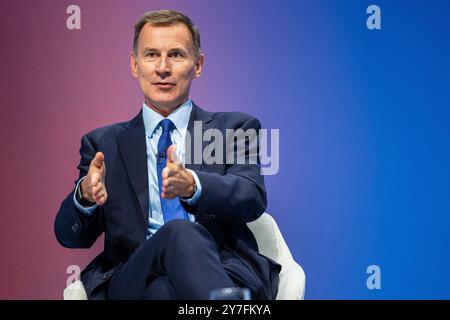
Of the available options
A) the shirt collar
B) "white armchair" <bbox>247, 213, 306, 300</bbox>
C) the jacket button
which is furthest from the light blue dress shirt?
"white armchair" <bbox>247, 213, 306, 300</bbox>

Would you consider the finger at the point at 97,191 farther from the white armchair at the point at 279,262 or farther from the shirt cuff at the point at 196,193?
the white armchair at the point at 279,262

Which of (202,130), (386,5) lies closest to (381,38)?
(386,5)

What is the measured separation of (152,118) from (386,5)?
4.13 feet

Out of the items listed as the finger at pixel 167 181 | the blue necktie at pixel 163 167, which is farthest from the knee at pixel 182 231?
the blue necktie at pixel 163 167

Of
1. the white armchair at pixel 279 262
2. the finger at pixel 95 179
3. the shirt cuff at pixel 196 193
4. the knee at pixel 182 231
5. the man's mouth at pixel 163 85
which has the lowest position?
the white armchair at pixel 279 262

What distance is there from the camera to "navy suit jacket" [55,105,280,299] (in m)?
2.35

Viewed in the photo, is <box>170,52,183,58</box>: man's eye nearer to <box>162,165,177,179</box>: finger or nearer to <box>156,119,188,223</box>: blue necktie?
<box>156,119,188,223</box>: blue necktie

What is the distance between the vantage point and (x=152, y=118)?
2578mm

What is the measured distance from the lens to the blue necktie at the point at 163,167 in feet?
8.04

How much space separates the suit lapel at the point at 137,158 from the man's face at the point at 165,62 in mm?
137

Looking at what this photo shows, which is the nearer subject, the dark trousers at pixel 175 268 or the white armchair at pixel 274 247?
the dark trousers at pixel 175 268

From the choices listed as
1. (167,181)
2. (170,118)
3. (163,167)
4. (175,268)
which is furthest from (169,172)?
(170,118)
